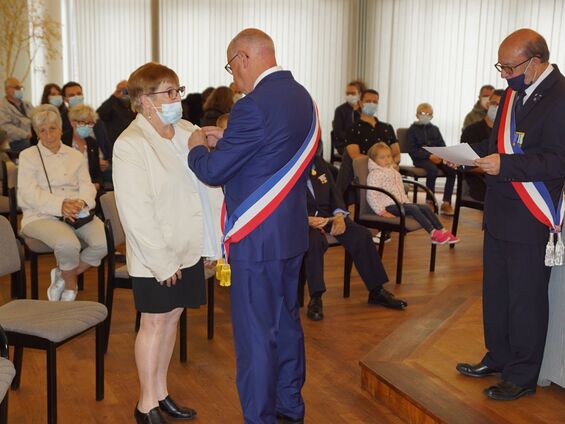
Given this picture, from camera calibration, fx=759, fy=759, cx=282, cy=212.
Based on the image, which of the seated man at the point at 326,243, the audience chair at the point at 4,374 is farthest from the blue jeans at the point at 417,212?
the audience chair at the point at 4,374

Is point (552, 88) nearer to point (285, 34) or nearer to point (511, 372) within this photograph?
point (511, 372)

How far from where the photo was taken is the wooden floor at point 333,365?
3371 millimetres

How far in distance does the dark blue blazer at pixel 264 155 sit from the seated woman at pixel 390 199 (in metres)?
2.76

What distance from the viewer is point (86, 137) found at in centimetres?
614

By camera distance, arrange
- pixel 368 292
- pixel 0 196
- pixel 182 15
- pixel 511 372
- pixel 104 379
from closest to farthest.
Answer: pixel 511 372 → pixel 104 379 → pixel 368 292 → pixel 0 196 → pixel 182 15

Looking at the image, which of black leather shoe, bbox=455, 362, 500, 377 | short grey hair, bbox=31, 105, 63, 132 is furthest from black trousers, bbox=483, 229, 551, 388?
short grey hair, bbox=31, 105, 63, 132

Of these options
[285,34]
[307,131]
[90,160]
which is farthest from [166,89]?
[285,34]

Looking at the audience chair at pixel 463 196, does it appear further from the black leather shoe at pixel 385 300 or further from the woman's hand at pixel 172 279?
the woman's hand at pixel 172 279

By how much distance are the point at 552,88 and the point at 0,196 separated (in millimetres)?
4372

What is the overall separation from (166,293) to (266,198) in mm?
576

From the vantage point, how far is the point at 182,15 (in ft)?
35.4

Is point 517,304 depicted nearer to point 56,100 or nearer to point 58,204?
point 58,204

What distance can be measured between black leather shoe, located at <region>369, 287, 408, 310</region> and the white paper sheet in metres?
1.84

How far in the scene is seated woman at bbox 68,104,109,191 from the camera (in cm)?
596
